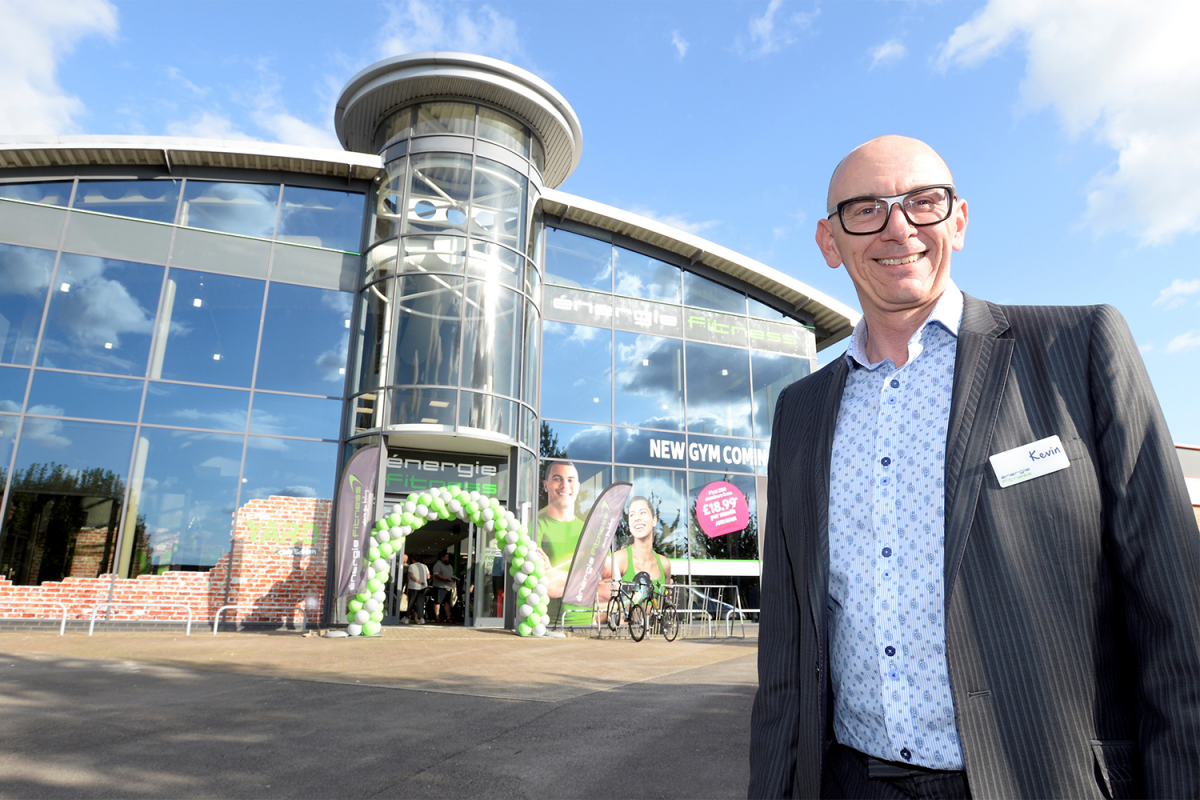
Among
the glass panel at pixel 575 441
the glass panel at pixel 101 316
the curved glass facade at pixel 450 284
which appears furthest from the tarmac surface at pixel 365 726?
the glass panel at pixel 575 441

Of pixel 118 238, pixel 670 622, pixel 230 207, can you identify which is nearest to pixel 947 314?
pixel 670 622

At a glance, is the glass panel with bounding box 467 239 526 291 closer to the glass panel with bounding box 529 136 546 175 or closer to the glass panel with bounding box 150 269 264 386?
the glass panel with bounding box 529 136 546 175

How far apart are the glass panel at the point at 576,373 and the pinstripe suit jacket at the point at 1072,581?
14.0m

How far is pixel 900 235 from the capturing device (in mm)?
1443

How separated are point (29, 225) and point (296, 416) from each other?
6.17 metres

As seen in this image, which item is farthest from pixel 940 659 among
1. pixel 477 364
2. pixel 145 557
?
pixel 145 557

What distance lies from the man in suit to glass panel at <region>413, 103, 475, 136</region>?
47.2 ft

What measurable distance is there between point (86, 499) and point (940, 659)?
47.6ft

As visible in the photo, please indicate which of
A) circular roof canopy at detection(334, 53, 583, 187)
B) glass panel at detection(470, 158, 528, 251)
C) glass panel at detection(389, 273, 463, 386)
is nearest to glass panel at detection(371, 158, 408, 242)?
circular roof canopy at detection(334, 53, 583, 187)

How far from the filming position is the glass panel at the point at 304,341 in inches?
542

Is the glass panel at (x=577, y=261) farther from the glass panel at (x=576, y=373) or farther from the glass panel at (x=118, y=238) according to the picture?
the glass panel at (x=118, y=238)

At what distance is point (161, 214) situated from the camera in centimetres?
1405

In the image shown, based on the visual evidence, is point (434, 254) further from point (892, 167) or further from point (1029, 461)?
point (1029, 461)

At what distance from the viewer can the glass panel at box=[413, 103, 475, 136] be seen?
14.5m
